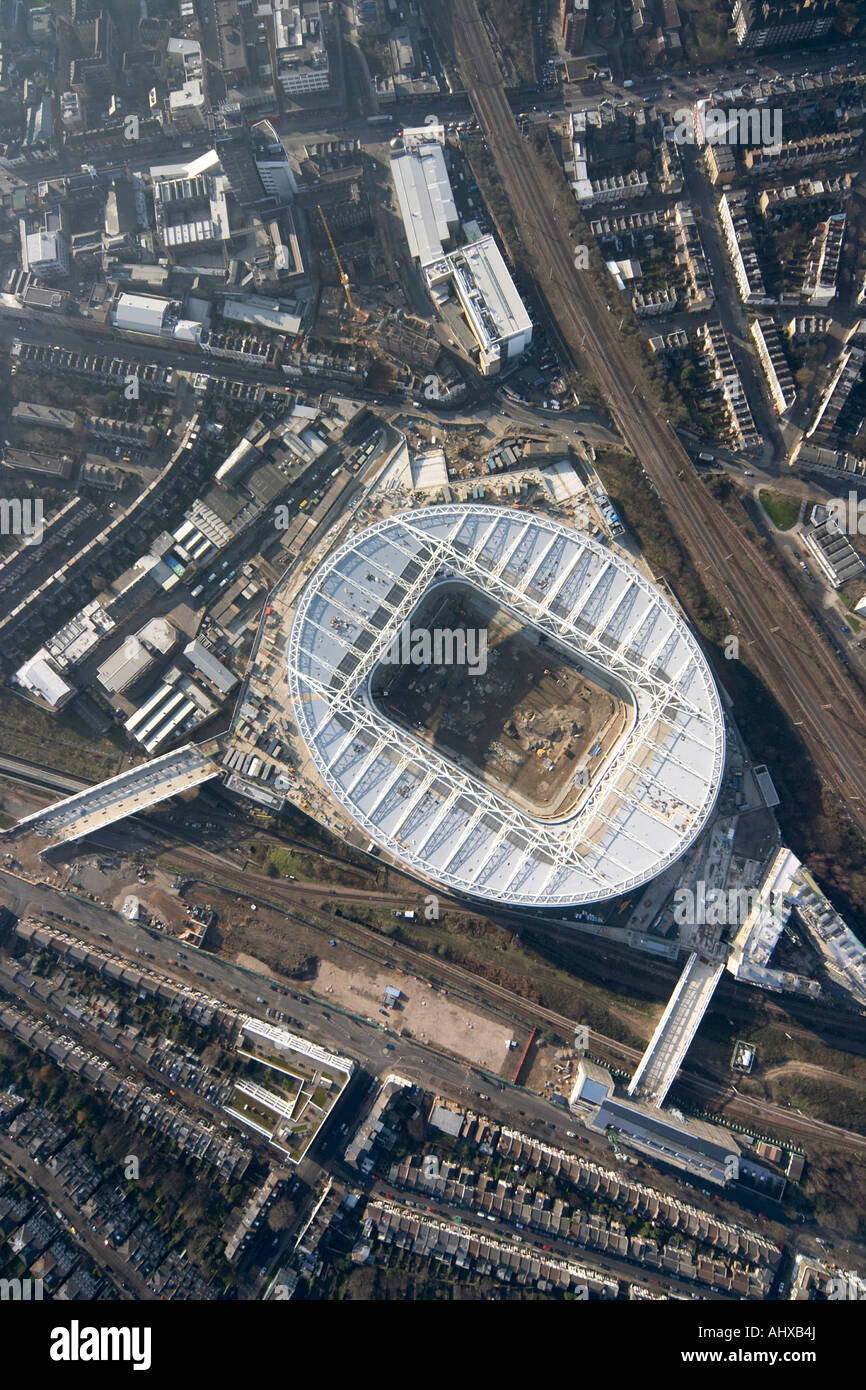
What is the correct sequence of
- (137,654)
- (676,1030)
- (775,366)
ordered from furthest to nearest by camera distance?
(775,366) → (137,654) → (676,1030)

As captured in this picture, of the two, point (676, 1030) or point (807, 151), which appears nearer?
point (676, 1030)

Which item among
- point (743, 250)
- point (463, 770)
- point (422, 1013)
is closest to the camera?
point (422, 1013)

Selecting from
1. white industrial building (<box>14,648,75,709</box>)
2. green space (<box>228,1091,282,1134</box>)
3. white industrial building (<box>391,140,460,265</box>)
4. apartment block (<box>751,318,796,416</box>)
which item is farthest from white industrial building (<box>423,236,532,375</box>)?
green space (<box>228,1091,282,1134</box>)

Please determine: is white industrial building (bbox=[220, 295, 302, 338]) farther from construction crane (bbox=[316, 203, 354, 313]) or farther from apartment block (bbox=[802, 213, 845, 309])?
apartment block (bbox=[802, 213, 845, 309])

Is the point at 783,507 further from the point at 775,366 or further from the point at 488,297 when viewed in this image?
the point at 488,297

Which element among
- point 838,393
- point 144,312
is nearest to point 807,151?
point 838,393
